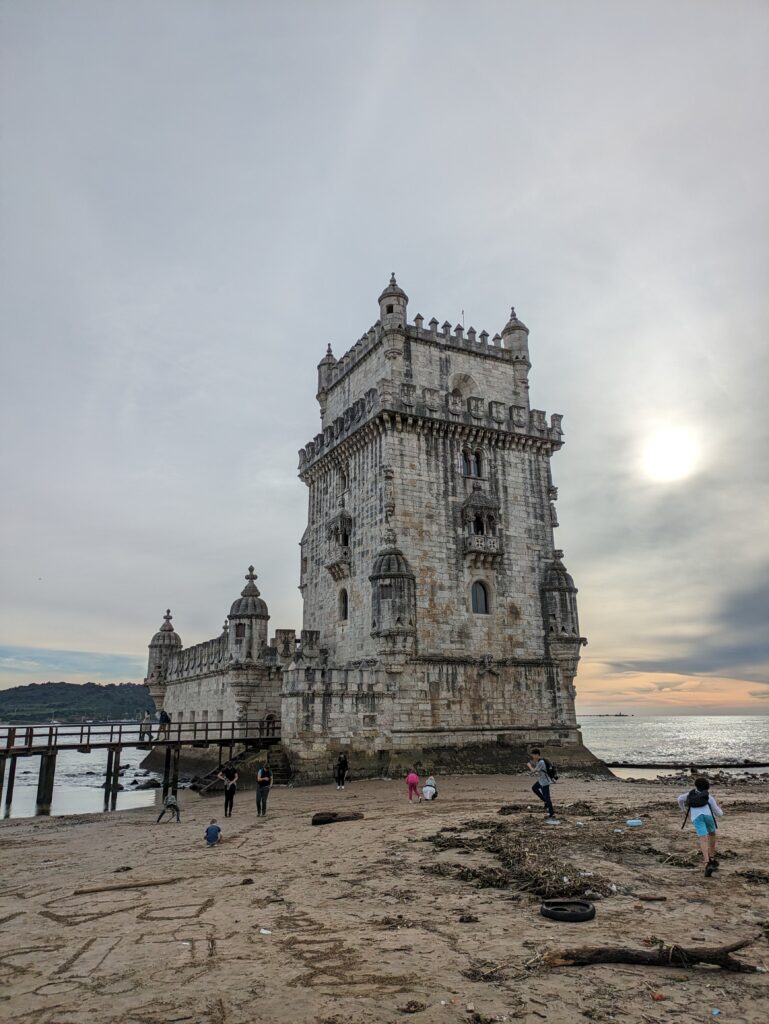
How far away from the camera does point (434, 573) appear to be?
29719 millimetres

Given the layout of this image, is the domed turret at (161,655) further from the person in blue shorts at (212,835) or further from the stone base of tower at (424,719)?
the person in blue shorts at (212,835)

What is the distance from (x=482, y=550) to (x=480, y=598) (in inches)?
89.1

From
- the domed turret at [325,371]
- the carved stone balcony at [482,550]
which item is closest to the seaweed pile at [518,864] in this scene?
the carved stone balcony at [482,550]

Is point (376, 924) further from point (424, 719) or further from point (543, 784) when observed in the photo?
point (424, 719)

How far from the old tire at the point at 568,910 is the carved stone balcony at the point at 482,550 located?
21.2 m

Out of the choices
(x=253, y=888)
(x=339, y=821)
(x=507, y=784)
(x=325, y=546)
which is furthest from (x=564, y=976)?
(x=325, y=546)

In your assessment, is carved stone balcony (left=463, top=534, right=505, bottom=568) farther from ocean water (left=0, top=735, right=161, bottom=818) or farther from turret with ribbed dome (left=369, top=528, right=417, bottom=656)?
ocean water (left=0, top=735, right=161, bottom=818)

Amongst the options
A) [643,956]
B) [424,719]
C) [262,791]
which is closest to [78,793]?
[424,719]

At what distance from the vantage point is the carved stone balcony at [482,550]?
30.3m

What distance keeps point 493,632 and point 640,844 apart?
17.2 meters

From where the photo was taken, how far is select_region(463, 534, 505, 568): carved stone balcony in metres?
30.3

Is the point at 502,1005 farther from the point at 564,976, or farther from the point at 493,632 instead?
the point at 493,632

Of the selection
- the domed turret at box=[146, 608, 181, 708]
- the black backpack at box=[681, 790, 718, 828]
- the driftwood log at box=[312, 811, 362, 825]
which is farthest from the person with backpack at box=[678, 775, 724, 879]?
the domed turret at box=[146, 608, 181, 708]

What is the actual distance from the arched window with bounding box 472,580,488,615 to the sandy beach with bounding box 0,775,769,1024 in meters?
13.7
